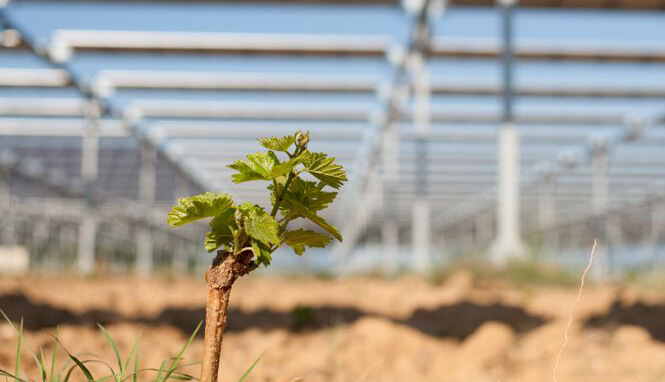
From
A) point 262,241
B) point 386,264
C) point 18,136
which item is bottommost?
point 386,264

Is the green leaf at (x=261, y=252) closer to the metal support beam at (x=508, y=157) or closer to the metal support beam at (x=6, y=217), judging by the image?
the metal support beam at (x=508, y=157)

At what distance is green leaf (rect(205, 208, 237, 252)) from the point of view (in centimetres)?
92

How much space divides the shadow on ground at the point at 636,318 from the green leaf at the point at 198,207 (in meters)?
2.74

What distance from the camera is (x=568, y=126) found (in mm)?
15258

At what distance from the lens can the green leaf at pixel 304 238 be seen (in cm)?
98

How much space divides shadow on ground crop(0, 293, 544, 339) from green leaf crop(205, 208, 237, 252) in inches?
98.6

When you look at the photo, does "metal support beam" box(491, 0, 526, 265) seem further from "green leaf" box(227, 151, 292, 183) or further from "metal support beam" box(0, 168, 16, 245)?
"metal support beam" box(0, 168, 16, 245)

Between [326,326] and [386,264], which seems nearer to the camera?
[326,326]

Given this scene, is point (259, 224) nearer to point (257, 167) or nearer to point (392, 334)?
point (257, 167)

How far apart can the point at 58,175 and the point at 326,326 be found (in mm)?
16091

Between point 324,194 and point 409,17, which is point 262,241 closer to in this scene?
point 324,194

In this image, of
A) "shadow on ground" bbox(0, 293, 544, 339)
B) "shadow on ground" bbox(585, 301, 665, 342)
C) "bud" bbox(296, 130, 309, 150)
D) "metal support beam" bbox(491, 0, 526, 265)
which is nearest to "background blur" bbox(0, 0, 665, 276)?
"metal support beam" bbox(491, 0, 526, 265)

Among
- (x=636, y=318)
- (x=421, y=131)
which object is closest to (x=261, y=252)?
(x=636, y=318)

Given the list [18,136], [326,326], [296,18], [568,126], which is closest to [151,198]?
[18,136]
